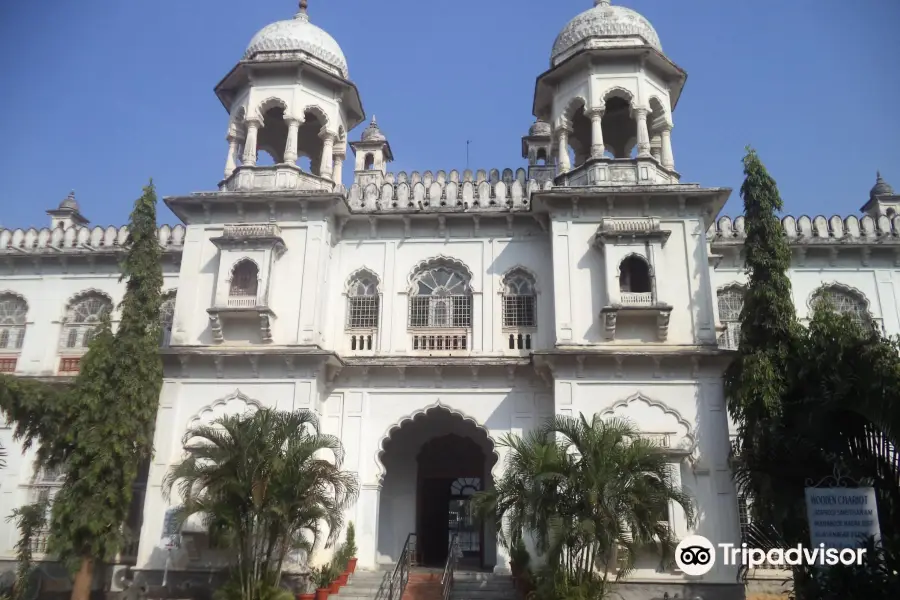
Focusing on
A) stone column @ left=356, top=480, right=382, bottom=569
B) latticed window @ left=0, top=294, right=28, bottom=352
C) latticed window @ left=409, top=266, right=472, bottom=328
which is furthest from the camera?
latticed window @ left=0, top=294, right=28, bottom=352

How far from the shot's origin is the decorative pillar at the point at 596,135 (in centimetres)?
1675

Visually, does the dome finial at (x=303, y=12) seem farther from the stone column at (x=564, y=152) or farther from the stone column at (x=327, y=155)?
the stone column at (x=564, y=152)

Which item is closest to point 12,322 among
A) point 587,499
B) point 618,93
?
point 587,499

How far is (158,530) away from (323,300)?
5647 millimetres

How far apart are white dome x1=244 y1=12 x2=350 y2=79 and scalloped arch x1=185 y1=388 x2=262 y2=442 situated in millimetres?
8311

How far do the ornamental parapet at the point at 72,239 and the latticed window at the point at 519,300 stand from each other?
349 inches

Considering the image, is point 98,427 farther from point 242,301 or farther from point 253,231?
point 253,231

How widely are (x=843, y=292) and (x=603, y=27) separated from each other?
8.68 m

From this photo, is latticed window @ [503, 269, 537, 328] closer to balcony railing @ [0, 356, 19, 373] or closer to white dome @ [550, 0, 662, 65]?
white dome @ [550, 0, 662, 65]

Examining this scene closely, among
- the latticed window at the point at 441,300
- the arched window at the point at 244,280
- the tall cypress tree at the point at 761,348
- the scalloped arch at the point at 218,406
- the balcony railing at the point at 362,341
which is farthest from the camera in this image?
the latticed window at the point at 441,300

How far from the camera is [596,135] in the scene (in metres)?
16.9

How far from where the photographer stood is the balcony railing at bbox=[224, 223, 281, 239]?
1617 centimetres

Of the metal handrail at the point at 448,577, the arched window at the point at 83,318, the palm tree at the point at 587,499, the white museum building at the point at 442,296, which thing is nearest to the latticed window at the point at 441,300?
the white museum building at the point at 442,296

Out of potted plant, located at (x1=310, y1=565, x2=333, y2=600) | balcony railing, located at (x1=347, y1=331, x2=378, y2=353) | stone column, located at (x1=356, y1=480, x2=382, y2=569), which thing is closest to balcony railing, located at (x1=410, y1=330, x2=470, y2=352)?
balcony railing, located at (x1=347, y1=331, x2=378, y2=353)
